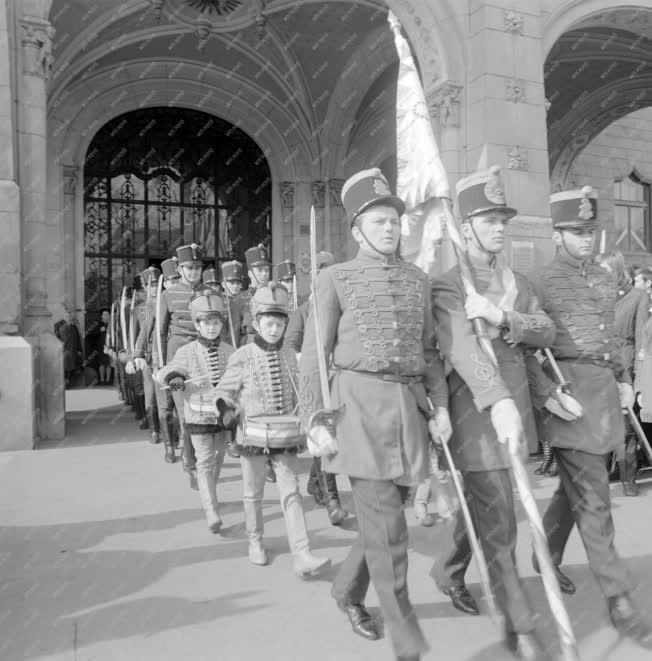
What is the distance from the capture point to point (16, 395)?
761 cm

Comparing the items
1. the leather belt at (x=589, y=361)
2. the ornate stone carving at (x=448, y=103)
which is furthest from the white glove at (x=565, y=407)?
the ornate stone carving at (x=448, y=103)

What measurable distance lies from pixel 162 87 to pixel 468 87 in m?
9.69

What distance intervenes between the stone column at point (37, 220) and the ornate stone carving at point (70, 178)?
8.49 metres

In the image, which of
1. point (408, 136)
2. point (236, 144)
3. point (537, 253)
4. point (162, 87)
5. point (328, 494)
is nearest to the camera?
point (408, 136)

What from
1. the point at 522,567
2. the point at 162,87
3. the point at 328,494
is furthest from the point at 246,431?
the point at 162,87

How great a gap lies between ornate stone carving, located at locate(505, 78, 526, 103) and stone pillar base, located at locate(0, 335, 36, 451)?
703 centimetres

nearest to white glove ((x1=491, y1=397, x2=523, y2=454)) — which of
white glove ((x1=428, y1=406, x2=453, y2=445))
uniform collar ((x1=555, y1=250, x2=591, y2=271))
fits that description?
white glove ((x1=428, y1=406, x2=453, y2=445))

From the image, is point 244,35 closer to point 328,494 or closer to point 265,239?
point 265,239

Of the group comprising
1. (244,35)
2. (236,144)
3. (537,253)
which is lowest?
(537,253)

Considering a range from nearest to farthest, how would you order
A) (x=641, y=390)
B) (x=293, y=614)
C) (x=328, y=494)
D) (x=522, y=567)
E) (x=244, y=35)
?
(x=293, y=614), (x=522, y=567), (x=328, y=494), (x=641, y=390), (x=244, y=35)

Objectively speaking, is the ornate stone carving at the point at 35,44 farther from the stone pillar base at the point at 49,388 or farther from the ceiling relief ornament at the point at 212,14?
the ceiling relief ornament at the point at 212,14

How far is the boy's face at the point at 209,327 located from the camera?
538 cm

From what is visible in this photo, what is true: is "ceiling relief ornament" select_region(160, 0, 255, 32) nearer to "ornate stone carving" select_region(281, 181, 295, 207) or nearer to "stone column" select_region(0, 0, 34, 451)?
"ornate stone carving" select_region(281, 181, 295, 207)

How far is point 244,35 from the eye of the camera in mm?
16016
